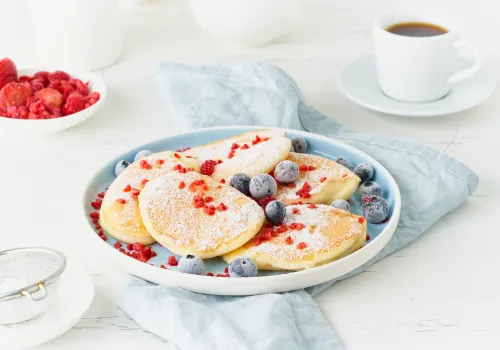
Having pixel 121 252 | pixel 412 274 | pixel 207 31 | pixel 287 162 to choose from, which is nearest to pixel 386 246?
pixel 412 274

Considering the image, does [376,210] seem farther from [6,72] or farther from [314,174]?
[6,72]

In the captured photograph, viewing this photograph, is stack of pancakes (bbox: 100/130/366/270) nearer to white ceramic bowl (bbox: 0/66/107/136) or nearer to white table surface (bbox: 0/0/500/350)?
white table surface (bbox: 0/0/500/350)

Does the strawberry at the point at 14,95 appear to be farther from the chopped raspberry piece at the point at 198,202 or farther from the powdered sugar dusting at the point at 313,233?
the powdered sugar dusting at the point at 313,233

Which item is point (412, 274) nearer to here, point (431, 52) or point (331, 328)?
point (331, 328)

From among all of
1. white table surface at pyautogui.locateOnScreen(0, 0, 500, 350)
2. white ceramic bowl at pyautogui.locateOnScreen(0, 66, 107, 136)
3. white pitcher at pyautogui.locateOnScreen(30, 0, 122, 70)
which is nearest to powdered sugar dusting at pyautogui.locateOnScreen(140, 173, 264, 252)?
white table surface at pyautogui.locateOnScreen(0, 0, 500, 350)

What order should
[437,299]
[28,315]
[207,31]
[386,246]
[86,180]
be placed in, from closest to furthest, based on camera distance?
[28,315], [437,299], [386,246], [86,180], [207,31]

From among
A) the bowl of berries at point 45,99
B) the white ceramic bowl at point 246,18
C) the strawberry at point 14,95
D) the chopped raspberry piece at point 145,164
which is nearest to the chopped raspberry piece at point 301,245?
the chopped raspberry piece at point 145,164
